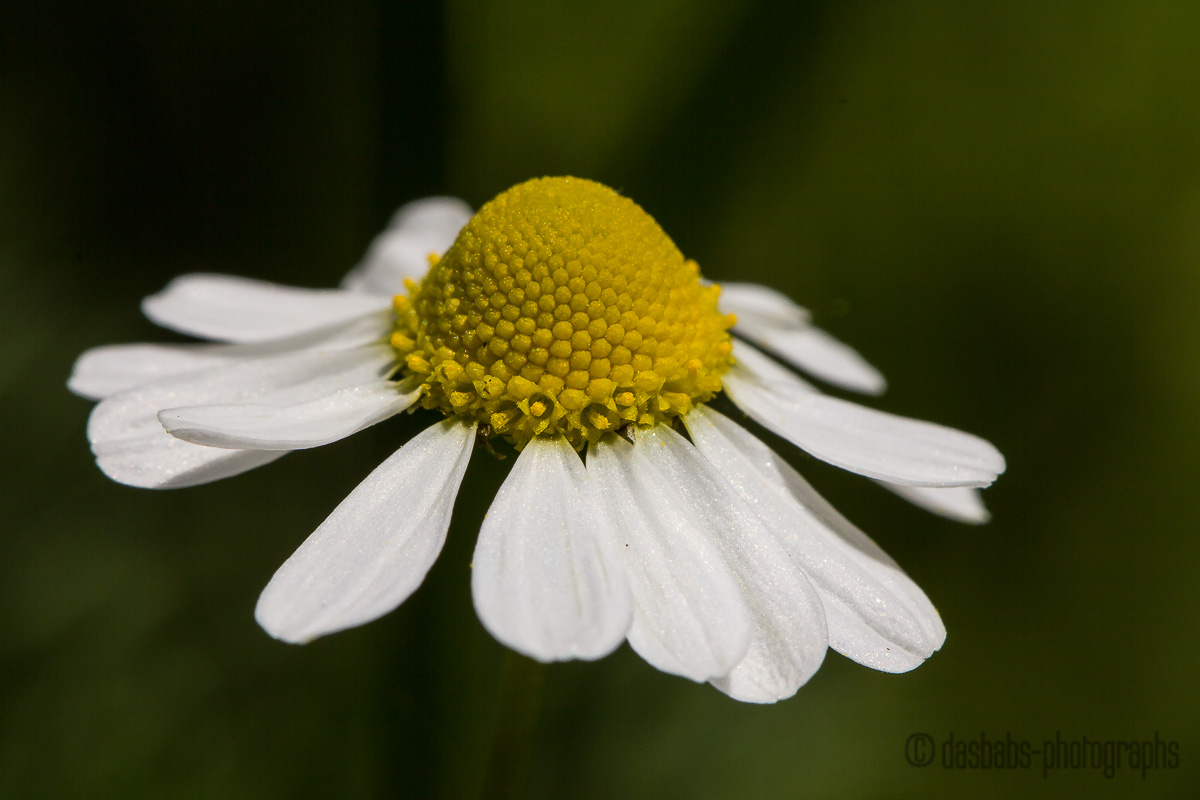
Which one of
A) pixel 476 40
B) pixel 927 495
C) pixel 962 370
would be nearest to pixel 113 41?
pixel 476 40

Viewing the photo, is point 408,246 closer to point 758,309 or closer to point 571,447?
point 758,309

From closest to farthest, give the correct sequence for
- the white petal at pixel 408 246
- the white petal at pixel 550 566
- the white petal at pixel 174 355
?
the white petal at pixel 550 566
the white petal at pixel 174 355
the white petal at pixel 408 246

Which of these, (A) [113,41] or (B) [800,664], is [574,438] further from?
(A) [113,41]

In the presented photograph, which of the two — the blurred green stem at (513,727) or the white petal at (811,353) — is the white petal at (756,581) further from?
the white petal at (811,353)
